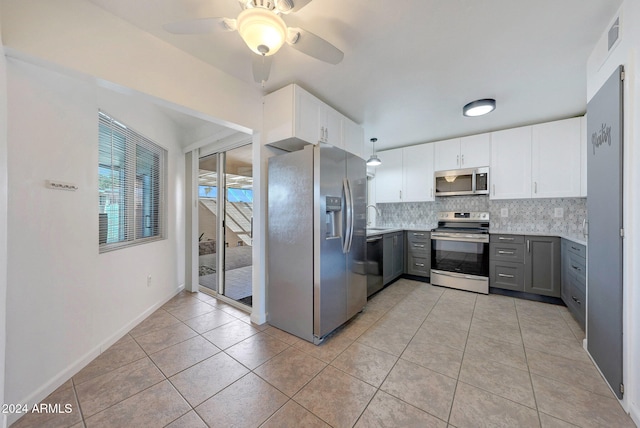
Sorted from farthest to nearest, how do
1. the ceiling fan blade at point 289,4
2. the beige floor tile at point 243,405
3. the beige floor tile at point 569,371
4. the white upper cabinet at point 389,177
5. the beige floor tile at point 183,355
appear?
the white upper cabinet at point 389,177 < the beige floor tile at point 183,355 < the beige floor tile at point 569,371 < the beige floor tile at point 243,405 < the ceiling fan blade at point 289,4

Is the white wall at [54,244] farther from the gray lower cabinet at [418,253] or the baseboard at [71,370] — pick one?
the gray lower cabinet at [418,253]

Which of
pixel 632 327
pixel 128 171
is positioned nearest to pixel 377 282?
pixel 632 327

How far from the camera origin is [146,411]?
1400mm

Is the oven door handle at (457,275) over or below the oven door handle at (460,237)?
below

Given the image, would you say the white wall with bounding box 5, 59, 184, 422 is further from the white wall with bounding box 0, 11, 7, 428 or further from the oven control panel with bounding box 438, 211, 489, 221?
the oven control panel with bounding box 438, 211, 489, 221

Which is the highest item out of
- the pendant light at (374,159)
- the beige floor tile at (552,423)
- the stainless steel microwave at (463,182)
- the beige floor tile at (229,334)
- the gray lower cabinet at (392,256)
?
the pendant light at (374,159)

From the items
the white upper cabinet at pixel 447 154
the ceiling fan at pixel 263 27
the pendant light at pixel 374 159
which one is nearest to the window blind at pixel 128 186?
the ceiling fan at pixel 263 27

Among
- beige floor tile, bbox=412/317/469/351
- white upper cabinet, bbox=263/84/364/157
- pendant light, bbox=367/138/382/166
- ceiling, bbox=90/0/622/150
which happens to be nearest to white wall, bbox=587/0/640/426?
ceiling, bbox=90/0/622/150

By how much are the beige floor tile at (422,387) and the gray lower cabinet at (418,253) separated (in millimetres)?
2340

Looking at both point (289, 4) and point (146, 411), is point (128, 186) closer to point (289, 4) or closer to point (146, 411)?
point (146, 411)

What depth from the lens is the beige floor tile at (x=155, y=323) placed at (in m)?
2.33

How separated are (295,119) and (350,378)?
7.35ft

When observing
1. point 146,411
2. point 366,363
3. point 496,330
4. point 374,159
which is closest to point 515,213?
point 496,330

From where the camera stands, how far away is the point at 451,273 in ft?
12.0
